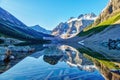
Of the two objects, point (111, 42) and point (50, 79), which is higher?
point (111, 42)

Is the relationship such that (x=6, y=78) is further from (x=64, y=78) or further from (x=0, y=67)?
(x=0, y=67)

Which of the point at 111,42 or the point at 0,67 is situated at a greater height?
the point at 111,42

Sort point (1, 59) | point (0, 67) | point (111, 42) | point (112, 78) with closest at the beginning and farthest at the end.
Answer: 1. point (112, 78)
2. point (0, 67)
3. point (1, 59)
4. point (111, 42)

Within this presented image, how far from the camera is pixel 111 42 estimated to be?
7180 inches

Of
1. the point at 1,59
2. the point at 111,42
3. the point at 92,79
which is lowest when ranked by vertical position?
the point at 92,79

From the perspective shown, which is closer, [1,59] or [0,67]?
[0,67]

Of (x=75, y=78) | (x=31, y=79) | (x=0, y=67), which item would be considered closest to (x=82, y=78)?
(x=75, y=78)

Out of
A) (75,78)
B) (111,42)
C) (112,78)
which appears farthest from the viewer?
(111,42)

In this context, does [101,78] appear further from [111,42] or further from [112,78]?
[111,42]

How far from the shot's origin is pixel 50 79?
104ft

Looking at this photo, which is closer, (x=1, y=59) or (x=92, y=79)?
(x=92, y=79)

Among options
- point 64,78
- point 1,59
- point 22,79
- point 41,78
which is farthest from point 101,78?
point 1,59

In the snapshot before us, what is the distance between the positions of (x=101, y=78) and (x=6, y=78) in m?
11.0

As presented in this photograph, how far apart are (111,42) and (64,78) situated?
6044 inches
